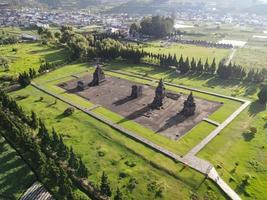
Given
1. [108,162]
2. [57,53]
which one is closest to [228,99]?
[108,162]

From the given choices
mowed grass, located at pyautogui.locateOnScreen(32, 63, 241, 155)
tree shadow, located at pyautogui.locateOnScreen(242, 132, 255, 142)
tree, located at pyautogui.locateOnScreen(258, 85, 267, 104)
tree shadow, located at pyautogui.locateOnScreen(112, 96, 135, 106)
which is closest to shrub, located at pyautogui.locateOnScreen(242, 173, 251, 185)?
mowed grass, located at pyautogui.locateOnScreen(32, 63, 241, 155)

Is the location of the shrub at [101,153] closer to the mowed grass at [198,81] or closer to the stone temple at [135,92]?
the stone temple at [135,92]

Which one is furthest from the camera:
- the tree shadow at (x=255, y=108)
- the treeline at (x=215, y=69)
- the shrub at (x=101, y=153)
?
the treeline at (x=215, y=69)

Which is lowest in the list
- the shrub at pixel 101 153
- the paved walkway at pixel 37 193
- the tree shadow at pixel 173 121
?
the tree shadow at pixel 173 121

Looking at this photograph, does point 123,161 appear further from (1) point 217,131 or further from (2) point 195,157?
(1) point 217,131


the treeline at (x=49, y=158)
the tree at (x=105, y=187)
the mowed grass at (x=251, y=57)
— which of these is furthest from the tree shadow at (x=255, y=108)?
the treeline at (x=49, y=158)

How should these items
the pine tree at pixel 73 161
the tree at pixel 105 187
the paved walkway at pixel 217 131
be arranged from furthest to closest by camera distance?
the paved walkway at pixel 217 131
the pine tree at pixel 73 161
the tree at pixel 105 187

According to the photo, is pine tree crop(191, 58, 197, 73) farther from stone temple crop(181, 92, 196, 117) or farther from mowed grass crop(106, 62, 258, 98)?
stone temple crop(181, 92, 196, 117)
